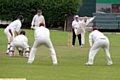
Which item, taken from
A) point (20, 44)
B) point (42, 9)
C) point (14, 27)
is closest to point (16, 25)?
point (14, 27)

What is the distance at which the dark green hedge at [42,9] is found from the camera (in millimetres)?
47812

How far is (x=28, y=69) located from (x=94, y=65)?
11.0 ft

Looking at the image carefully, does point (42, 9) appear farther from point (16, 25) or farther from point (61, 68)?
point (61, 68)

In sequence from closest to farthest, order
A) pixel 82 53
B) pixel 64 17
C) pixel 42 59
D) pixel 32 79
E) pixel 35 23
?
pixel 32 79 → pixel 42 59 → pixel 82 53 → pixel 35 23 → pixel 64 17

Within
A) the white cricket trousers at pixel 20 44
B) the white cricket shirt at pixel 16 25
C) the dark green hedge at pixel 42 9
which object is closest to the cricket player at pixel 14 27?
the white cricket shirt at pixel 16 25

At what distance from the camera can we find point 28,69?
17.5 metres

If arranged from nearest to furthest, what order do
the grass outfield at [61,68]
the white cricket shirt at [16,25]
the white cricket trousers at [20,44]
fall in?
the grass outfield at [61,68] < the white cricket trousers at [20,44] < the white cricket shirt at [16,25]

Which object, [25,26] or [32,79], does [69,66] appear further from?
[25,26]

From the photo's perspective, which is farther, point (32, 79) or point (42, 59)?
point (42, 59)

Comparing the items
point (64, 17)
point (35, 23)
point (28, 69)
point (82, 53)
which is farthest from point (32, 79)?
point (64, 17)

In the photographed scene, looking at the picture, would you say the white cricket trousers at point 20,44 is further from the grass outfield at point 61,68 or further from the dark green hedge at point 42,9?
the dark green hedge at point 42,9

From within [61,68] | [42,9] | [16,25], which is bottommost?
[42,9]

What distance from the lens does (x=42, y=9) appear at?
47906mm

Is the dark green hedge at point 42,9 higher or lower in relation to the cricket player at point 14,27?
lower
